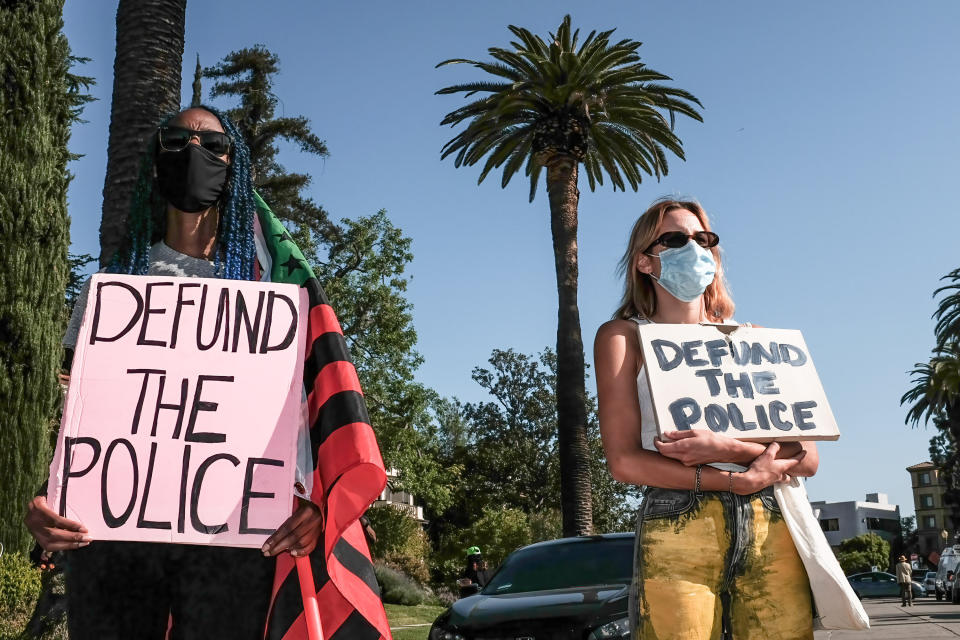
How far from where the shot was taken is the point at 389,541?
40812 mm

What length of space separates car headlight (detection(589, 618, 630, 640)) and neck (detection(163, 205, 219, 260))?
4.30m

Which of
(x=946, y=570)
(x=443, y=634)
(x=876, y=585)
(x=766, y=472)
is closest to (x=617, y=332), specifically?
(x=766, y=472)

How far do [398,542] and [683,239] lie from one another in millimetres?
39384

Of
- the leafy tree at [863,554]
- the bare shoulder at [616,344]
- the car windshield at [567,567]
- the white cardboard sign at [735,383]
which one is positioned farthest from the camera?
the leafy tree at [863,554]

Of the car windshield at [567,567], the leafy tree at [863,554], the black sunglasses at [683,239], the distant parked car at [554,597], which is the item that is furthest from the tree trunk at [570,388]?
the leafy tree at [863,554]

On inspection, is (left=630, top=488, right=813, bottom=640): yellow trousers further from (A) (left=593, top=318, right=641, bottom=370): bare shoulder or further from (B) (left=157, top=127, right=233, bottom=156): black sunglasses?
(B) (left=157, top=127, right=233, bottom=156): black sunglasses

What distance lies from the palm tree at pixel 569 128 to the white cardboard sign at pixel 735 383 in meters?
15.1

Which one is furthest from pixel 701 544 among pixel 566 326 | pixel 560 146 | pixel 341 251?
pixel 341 251

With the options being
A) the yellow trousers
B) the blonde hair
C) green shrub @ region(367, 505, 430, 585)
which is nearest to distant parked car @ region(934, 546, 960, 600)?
green shrub @ region(367, 505, 430, 585)

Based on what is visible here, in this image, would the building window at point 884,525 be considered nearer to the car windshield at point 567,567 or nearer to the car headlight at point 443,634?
the car windshield at point 567,567

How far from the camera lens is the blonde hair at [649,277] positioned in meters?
3.42

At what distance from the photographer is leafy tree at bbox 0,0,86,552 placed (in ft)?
45.9

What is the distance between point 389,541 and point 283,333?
39.3 metres

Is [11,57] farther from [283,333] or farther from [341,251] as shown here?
[341,251]
